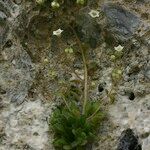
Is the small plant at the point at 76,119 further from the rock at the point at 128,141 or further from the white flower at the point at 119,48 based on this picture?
the white flower at the point at 119,48

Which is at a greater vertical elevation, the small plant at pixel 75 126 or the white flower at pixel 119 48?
the white flower at pixel 119 48

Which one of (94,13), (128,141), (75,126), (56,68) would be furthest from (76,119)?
(94,13)

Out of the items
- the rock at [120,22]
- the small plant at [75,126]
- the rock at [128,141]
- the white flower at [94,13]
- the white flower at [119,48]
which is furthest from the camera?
the rock at [120,22]

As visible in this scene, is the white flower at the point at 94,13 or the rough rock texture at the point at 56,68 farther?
the white flower at the point at 94,13

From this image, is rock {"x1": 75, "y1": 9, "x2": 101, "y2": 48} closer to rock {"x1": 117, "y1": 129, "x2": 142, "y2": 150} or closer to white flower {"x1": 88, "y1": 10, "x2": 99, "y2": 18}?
white flower {"x1": 88, "y1": 10, "x2": 99, "y2": 18}

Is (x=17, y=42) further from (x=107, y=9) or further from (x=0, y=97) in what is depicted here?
(x=107, y=9)

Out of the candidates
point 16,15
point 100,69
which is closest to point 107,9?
point 100,69

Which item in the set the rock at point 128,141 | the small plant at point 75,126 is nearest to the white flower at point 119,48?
the small plant at point 75,126
